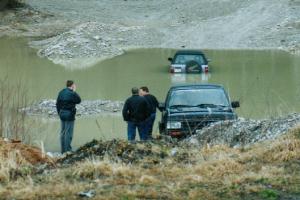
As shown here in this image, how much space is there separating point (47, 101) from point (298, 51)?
84.8ft

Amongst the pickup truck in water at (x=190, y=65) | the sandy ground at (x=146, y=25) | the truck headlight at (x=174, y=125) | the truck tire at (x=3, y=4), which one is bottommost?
the truck headlight at (x=174, y=125)

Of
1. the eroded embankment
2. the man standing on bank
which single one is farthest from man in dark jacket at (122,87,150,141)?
the eroded embankment

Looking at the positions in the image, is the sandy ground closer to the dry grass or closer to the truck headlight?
the truck headlight

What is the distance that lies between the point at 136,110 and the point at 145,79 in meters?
17.7

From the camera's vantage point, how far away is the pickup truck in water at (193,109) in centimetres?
1542

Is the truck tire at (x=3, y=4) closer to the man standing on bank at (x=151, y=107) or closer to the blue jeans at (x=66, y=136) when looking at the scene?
the man standing on bank at (x=151, y=107)

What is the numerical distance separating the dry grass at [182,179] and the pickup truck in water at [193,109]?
242 inches

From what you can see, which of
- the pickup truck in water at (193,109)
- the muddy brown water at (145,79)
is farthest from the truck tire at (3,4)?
the pickup truck in water at (193,109)

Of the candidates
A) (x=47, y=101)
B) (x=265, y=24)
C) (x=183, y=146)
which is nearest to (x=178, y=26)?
(x=265, y=24)

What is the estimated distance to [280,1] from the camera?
62.9m

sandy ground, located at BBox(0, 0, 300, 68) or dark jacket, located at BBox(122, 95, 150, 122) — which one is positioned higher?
sandy ground, located at BBox(0, 0, 300, 68)

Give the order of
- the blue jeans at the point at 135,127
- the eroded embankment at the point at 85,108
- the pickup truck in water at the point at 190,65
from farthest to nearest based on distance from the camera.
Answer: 1. the pickup truck in water at the point at 190,65
2. the eroded embankment at the point at 85,108
3. the blue jeans at the point at 135,127

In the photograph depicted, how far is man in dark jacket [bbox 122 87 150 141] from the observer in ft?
54.1

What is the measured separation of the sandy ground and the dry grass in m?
33.6
